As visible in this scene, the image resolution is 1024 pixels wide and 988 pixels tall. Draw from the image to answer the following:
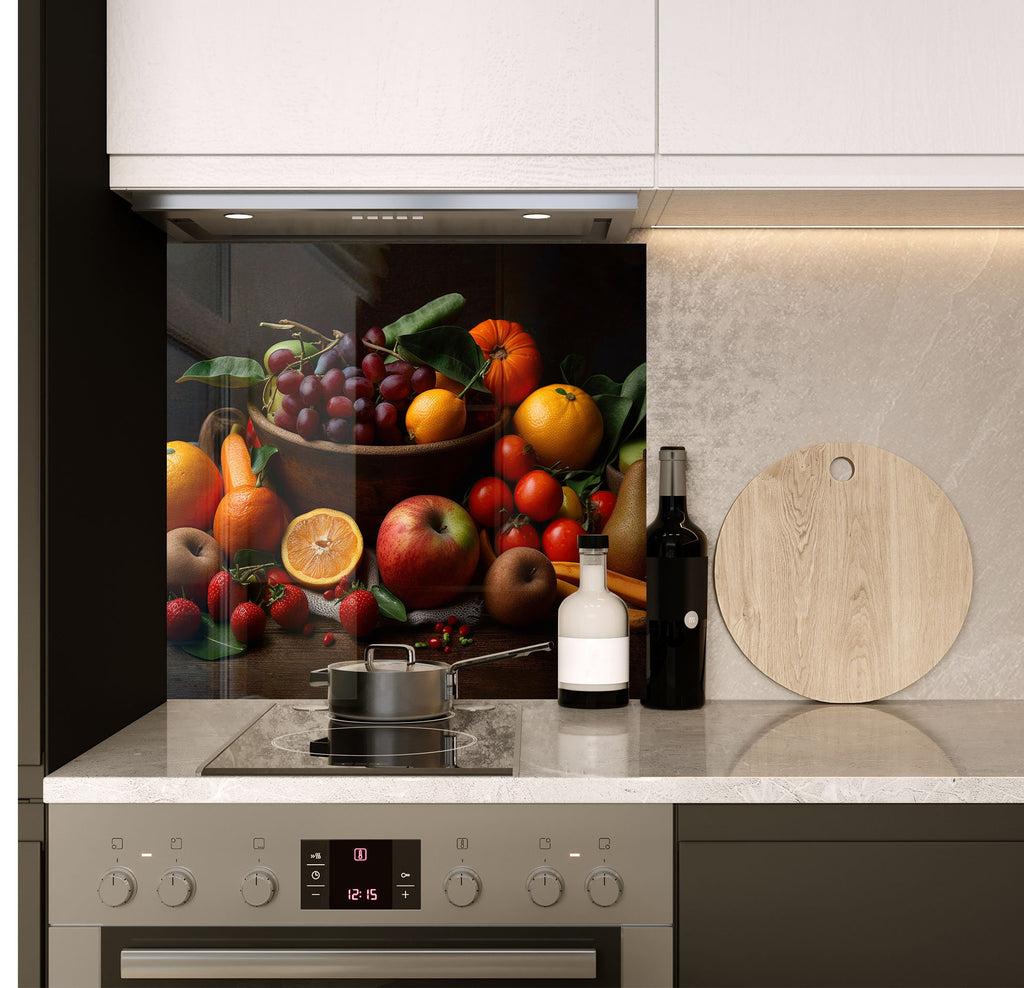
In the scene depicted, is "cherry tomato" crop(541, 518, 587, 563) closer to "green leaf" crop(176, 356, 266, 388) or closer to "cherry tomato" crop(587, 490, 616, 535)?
"cherry tomato" crop(587, 490, 616, 535)

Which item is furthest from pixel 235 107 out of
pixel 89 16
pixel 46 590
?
pixel 46 590

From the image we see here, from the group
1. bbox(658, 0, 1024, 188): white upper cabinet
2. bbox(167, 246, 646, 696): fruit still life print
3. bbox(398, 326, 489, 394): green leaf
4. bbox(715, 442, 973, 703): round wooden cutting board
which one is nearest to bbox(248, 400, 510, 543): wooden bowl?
bbox(167, 246, 646, 696): fruit still life print

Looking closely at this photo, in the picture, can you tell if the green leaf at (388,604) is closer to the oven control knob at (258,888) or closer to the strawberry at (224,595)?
the strawberry at (224,595)

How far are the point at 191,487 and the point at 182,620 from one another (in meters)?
0.23

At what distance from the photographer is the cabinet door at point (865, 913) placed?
1233 mm

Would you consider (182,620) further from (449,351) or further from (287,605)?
(449,351)

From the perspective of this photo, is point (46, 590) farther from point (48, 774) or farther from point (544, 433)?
point (544, 433)

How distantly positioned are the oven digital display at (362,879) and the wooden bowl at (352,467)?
0.66m

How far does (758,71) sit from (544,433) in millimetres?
662

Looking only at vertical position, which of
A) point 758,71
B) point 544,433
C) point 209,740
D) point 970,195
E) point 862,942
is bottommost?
point 862,942

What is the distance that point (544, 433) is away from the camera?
5.79ft

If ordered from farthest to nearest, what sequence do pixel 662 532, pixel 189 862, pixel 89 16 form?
pixel 662 532
pixel 89 16
pixel 189 862

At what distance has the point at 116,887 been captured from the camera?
122cm

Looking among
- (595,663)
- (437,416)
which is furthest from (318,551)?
(595,663)
